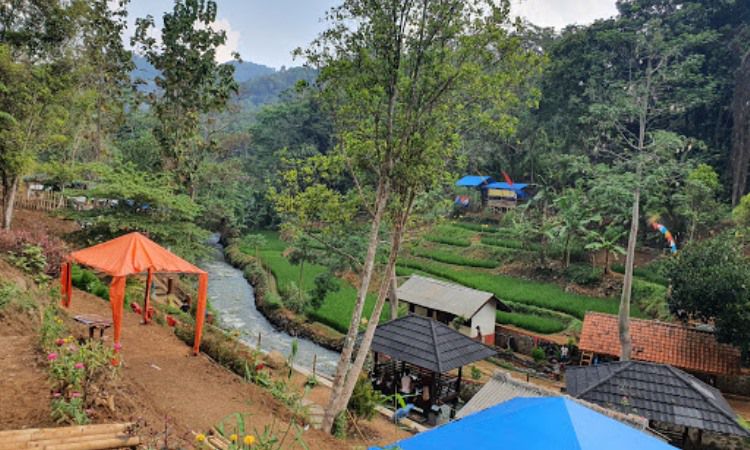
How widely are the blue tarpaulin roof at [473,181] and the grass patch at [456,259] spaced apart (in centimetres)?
996

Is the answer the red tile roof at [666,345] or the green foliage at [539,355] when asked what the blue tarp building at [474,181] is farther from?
the red tile roof at [666,345]

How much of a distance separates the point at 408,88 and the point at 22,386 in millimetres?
6640

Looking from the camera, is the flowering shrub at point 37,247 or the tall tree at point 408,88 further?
the flowering shrub at point 37,247

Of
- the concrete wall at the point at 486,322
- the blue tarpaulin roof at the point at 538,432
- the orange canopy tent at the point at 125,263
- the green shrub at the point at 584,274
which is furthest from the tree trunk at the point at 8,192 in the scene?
the green shrub at the point at 584,274

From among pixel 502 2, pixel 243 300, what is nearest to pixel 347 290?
pixel 243 300

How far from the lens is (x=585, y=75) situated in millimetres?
32156

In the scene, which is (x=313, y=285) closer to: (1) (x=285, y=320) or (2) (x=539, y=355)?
(1) (x=285, y=320)

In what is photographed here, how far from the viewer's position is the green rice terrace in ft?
66.6

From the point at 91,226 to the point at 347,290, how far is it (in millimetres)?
12363

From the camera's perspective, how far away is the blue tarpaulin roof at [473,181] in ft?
129

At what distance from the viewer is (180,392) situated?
813 centimetres

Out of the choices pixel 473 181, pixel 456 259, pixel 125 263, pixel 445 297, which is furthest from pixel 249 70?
pixel 125 263

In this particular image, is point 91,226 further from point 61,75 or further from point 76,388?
point 76,388

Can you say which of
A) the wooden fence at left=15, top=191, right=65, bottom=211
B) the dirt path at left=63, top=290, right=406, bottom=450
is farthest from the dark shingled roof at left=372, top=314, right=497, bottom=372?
the wooden fence at left=15, top=191, right=65, bottom=211
